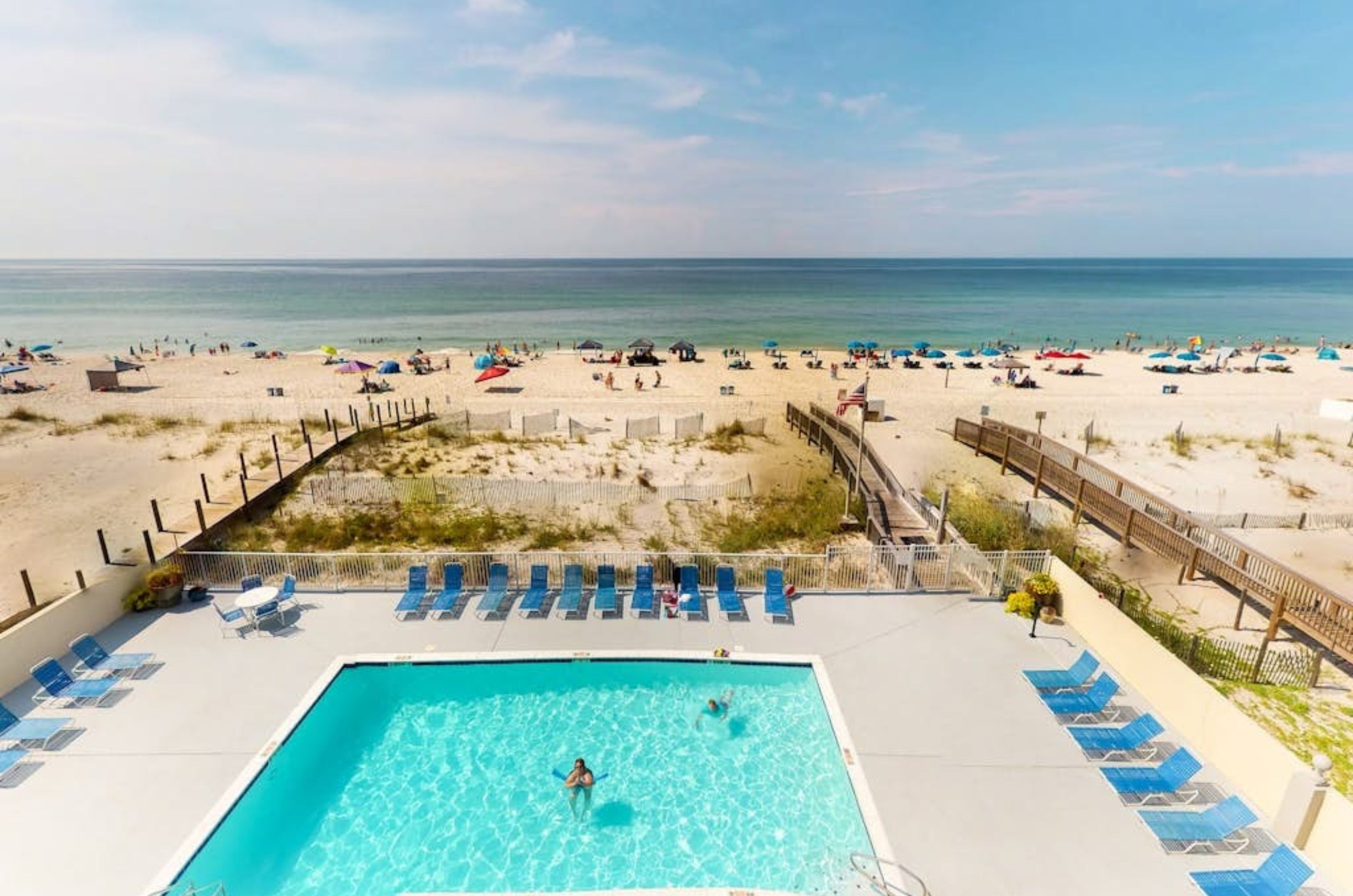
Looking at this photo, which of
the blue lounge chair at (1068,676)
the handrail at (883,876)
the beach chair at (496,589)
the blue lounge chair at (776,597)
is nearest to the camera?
the handrail at (883,876)

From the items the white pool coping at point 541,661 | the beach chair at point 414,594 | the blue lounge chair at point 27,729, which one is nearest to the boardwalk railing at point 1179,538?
the white pool coping at point 541,661

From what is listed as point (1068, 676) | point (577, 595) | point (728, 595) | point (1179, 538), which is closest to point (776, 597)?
point (728, 595)

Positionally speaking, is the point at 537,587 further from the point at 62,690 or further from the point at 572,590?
the point at 62,690

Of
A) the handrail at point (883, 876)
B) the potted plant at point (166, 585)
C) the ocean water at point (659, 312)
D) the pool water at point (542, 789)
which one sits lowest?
the pool water at point (542, 789)

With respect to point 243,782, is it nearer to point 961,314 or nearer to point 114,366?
point 114,366

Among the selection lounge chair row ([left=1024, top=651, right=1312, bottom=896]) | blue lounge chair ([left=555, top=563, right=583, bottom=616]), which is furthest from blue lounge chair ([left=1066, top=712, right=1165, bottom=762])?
blue lounge chair ([left=555, top=563, right=583, bottom=616])

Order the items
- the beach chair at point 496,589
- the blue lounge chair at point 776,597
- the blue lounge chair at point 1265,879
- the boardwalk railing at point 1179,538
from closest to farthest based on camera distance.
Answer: the blue lounge chair at point 1265,879
the boardwalk railing at point 1179,538
the blue lounge chair at point 776,597
the beach chair at point 496,589

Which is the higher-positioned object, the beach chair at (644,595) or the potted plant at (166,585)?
the potted plant at (166,585)

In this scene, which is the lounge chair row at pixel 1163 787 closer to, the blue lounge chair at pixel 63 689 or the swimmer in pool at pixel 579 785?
the swimmer in pool at pixel 579 785
